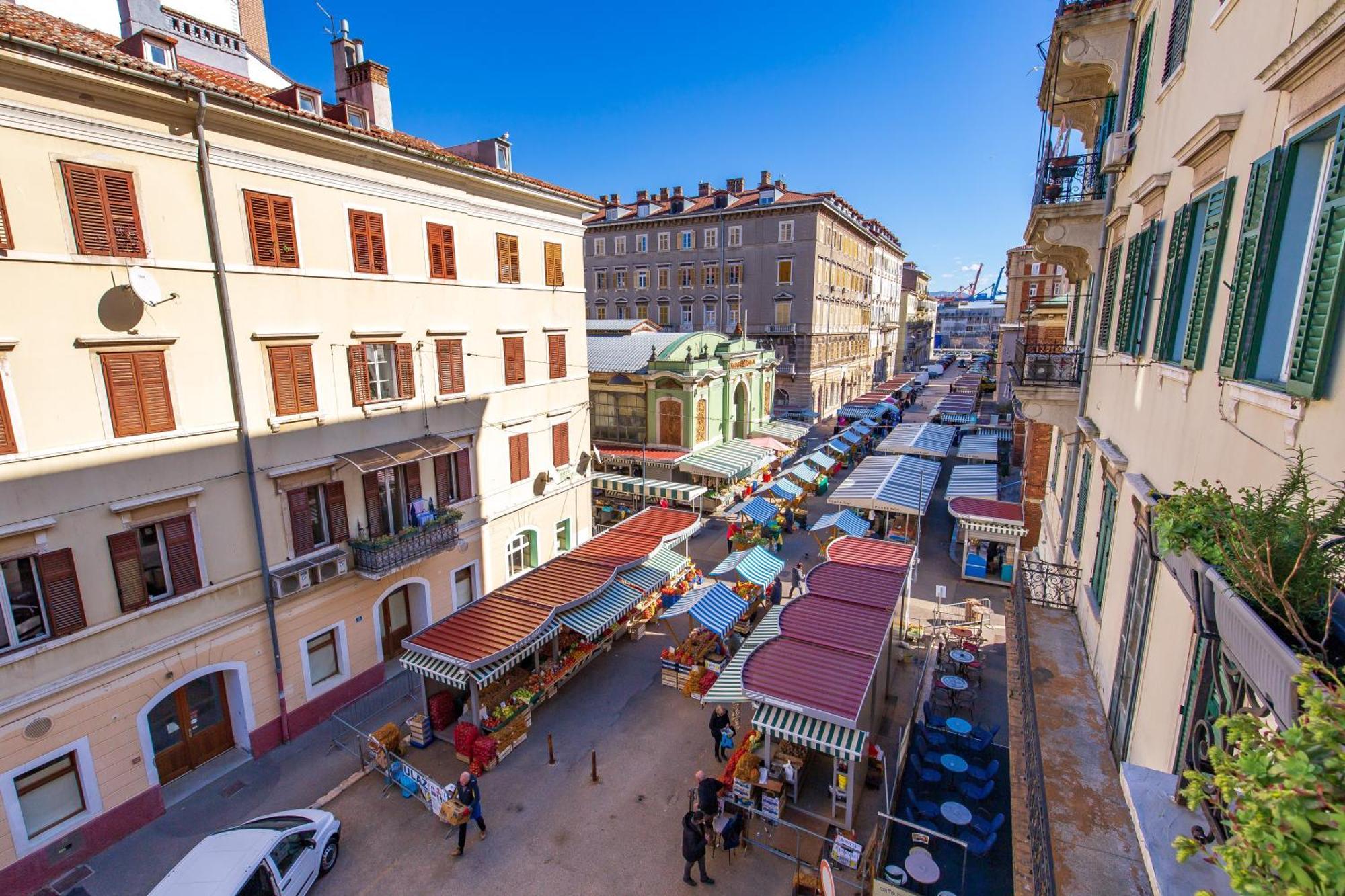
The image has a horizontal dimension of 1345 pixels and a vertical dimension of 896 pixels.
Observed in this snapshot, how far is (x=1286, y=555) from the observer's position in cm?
357

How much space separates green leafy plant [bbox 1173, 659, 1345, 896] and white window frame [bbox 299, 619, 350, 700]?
16565mm

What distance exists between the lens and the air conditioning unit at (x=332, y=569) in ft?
47.0

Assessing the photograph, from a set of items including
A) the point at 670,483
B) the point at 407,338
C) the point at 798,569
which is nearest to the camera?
the point at 407,338

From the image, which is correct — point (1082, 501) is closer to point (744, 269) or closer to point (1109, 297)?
point (1109, 297)

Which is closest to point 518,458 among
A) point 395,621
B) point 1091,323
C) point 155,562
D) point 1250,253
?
point 395,621

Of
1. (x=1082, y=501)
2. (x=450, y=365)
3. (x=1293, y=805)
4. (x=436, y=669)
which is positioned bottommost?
(x=436, y=669)

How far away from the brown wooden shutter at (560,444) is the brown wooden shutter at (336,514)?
7593 millimetres

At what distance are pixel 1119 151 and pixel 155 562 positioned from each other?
19.7 m

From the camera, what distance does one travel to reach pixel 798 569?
76.2 ft

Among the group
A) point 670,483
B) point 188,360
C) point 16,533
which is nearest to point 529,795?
point 16,533

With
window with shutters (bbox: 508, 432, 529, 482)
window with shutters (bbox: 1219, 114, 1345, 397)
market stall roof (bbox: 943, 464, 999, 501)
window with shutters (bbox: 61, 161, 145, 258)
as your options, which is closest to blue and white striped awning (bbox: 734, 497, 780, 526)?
market stall roof (bbox: 943, 464, 999, 501)

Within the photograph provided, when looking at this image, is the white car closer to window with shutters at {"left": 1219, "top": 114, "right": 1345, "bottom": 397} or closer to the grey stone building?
window with shutters at {"left": 1219, "top": 114, "right": 1345, "bottom": 397}

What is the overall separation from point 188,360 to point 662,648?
13957 mm

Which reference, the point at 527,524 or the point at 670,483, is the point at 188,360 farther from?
the point at 670,483
